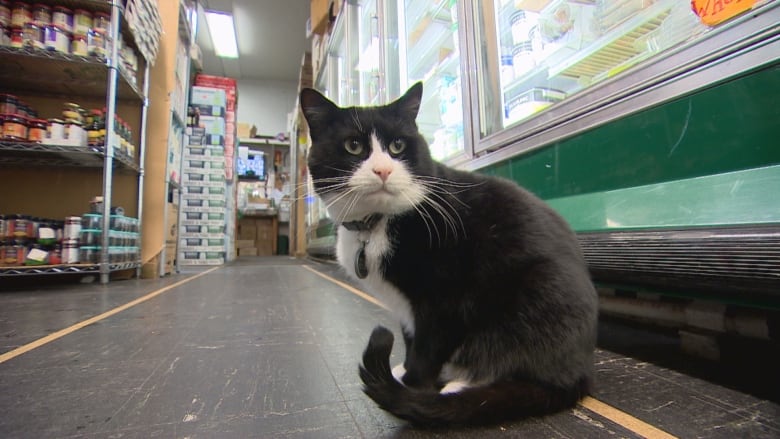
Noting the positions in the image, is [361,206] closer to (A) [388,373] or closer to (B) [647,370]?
(A) [388,373]

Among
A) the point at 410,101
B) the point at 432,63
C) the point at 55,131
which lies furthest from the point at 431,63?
the point at 55,131

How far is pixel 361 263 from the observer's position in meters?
0.75

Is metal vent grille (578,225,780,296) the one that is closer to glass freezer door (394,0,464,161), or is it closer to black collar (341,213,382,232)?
black collar (341,213,382,232)

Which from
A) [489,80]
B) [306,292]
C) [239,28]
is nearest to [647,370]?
[489,80]

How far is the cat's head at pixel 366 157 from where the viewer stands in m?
0.74

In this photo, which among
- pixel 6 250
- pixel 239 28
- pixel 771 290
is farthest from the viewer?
pixel 239 28

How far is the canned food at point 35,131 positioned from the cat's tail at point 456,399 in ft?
9.93

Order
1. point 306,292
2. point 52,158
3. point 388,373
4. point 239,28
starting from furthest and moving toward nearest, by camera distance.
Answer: point 239,28 < point 52,158 < point 306,292 < point 388,373

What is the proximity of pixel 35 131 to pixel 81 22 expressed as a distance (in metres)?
0.83

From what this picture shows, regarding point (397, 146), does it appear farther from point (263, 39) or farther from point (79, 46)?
point (263, 39)

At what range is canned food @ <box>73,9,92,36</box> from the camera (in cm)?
251

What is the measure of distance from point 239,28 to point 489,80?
310 inches

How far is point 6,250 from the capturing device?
7.64 feet

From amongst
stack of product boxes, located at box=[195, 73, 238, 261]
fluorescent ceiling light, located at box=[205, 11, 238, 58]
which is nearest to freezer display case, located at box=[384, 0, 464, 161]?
stack of product boxes, located at box=[195, 73, 238, 261]
